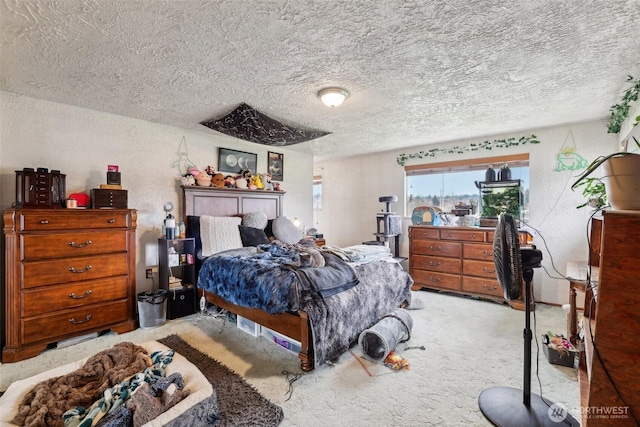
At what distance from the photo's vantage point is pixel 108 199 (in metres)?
2.81

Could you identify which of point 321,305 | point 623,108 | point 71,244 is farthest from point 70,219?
point 623,108

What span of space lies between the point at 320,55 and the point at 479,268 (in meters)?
3.41

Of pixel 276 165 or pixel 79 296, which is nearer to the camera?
pixel 79 296

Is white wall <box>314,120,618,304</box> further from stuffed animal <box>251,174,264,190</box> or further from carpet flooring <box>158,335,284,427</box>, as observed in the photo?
carpet flooring <box>158,335,284,427</box>

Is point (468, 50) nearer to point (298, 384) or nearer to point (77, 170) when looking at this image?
point (298, 384)

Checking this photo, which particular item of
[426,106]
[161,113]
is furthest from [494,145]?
[161,113]

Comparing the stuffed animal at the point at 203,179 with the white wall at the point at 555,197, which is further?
the stuffed animal at the point at 203,179

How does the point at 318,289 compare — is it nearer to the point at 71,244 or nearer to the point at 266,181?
the point at 71,244

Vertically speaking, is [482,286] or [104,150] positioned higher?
[104,150]

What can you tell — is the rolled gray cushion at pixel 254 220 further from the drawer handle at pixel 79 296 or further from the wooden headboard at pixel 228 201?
the drawer handle at pixel 79 296

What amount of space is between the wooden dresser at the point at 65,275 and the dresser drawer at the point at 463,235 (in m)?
3.99

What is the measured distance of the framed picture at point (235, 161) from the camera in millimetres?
4016

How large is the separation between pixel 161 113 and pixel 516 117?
13.5 feet

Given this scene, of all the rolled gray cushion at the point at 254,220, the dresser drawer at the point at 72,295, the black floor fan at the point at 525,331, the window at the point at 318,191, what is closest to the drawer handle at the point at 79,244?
the dresser drawer at the point at 72,295
